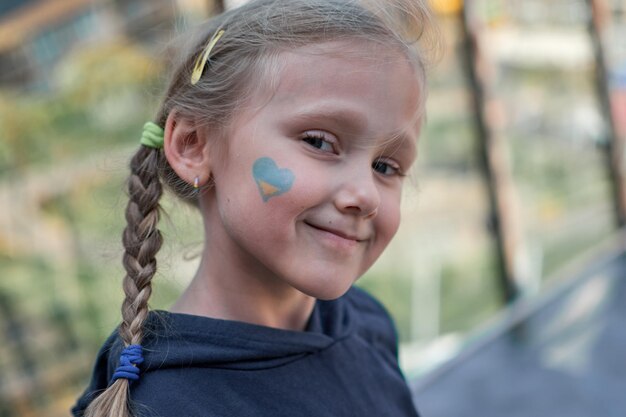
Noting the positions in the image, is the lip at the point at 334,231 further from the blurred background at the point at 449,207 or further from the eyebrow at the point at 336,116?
the blurred background at the point at 449,207

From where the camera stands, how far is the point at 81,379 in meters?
2.35

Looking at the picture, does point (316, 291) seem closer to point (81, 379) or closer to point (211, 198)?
point (211, 198)

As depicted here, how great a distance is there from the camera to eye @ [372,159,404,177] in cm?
92

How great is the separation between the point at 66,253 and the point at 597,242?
345 centimetres

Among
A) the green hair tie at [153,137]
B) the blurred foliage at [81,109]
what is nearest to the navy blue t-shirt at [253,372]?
the green hair tie at [153,137]

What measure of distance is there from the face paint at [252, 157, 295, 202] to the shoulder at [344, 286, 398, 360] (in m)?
0.40

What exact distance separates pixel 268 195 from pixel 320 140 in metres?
0.10

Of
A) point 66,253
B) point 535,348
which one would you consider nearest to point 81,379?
point 66,253

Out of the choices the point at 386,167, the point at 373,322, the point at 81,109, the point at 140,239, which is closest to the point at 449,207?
the point at 81,109

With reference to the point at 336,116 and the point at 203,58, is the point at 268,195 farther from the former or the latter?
the point at 203,58

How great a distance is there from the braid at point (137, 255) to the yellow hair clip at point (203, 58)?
0.13 m

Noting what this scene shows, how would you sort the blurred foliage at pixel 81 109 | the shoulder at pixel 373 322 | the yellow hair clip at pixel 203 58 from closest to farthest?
the yellow hair clip at pixel 203 58, the shoulder at pixel 373 322, the blurred foliage at pixel 81 109

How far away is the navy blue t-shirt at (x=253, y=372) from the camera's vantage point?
84 cm

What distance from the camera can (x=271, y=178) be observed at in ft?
2.76
